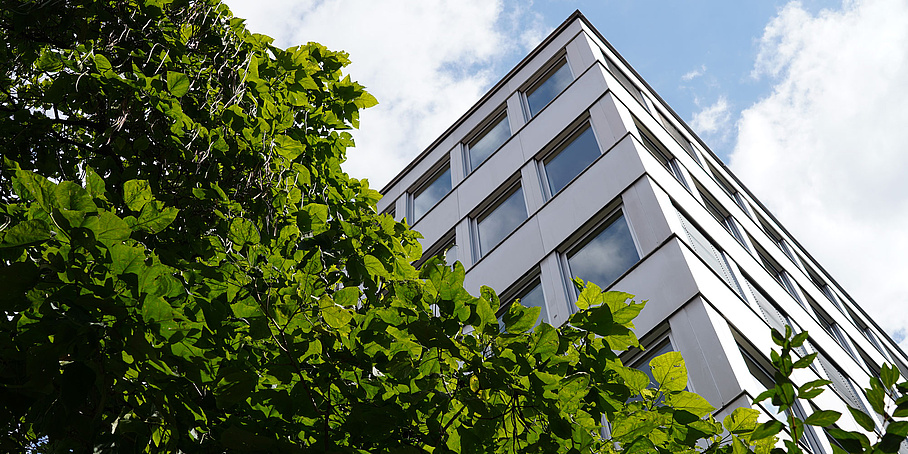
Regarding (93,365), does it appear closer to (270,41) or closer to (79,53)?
(79,53)

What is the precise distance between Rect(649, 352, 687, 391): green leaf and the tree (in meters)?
0.01

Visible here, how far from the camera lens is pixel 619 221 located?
10477mm

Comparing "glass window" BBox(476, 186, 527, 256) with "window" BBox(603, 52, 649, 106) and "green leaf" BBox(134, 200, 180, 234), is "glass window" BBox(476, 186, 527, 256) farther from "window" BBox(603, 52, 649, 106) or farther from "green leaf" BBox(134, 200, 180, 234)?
"green leaf" BBox(134, 200, 180, 234)

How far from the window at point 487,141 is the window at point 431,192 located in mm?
779

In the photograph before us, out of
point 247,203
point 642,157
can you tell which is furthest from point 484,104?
point 247,203

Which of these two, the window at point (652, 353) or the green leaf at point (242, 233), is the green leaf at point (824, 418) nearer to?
the green leaf at point (242, 233)

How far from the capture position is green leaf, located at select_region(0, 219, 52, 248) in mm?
2256

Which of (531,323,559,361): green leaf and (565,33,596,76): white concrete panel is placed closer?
(531,323,559,361): green leaf

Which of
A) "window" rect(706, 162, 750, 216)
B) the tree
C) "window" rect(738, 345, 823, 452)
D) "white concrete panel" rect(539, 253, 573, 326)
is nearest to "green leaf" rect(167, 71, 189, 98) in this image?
the tree

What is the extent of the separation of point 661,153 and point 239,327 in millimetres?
11750

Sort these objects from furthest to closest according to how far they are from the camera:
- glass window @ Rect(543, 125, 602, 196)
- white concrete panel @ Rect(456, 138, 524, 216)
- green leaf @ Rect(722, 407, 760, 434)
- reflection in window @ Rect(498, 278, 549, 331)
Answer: white concrete panel @ Rect(456, 138, 524, 216), glass window @ Rect(543, 125, 602, 196), reflection in window @ Rect(498, 278, 549, 331), green leaf @ Rect(722, 407, 760, 434)

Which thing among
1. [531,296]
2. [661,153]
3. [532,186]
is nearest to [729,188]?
[661,153]

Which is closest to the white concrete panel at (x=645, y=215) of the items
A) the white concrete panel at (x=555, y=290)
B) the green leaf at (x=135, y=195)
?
the white concrete panel at (x=555, y=290)

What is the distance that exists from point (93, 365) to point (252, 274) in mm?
780
